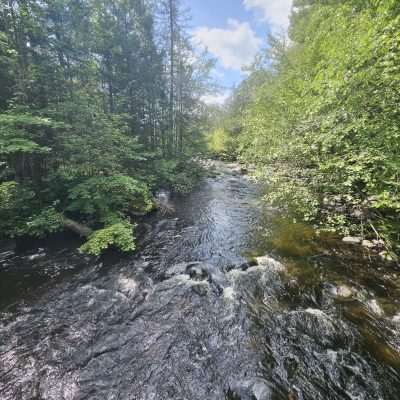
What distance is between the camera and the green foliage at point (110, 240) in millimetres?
5188

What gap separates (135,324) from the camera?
355cm

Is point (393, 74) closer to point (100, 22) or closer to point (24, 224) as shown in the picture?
point (24, 224)

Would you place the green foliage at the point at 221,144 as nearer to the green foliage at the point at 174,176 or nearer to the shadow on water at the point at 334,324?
the green foliage at the point at 174,176

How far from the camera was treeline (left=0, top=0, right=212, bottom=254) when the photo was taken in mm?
5648

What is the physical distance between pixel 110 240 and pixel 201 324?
3197mm

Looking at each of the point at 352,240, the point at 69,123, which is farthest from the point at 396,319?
the point at 69,123

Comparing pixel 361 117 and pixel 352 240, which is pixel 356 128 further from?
pixel 352 240

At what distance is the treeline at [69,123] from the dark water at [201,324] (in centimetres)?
118

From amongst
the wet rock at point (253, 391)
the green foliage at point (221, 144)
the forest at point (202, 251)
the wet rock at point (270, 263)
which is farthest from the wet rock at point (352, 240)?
the green foliage at point (221, 144)

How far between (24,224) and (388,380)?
8.30 metres

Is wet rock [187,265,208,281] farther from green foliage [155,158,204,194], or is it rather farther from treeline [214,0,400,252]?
green foliage [155,158,204,194]

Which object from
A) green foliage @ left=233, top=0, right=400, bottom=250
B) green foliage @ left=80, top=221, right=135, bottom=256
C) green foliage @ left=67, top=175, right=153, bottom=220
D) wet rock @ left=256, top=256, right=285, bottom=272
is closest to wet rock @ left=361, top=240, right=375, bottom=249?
green foliage @ left=233, top=0, right=400, bottom=250

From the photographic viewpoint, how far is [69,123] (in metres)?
6.73

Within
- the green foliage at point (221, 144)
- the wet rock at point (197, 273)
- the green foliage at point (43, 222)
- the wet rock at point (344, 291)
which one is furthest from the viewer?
the green foliage at point (221, 144)
